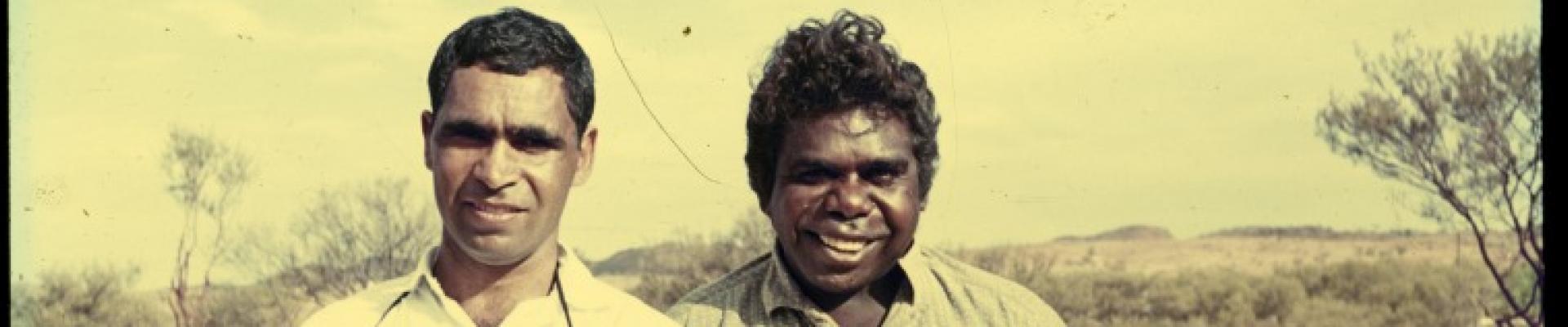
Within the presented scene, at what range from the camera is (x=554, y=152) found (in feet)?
28.1

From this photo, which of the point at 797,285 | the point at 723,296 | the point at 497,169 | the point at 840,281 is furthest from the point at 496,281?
the point at 840,281

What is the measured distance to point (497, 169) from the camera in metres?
8.46

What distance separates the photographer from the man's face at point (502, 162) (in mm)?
8484

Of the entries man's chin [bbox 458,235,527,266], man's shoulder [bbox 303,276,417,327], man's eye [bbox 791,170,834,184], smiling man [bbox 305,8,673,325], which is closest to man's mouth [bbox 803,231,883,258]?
man's eye [bbox 791,170,834,184]

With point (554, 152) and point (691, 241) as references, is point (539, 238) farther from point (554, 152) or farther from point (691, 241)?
point (691, 241)

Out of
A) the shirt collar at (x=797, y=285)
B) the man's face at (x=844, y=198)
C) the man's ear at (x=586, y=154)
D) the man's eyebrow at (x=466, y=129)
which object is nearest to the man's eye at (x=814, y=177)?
the man's face at (x=844, y=198)

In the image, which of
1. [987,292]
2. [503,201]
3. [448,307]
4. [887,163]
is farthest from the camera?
[987,292]

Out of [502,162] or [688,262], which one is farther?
[688,262]

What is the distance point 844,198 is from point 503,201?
53.1 inches

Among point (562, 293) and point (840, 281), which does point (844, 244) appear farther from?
point (562, 293)

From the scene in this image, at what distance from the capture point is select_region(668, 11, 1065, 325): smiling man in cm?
892

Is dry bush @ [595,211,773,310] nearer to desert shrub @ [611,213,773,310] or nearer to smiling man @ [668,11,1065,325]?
desert shrub @ [611,213,773,310]

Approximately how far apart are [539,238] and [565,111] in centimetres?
49

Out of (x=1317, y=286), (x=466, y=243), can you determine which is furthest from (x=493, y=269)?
(x=1317, y=286)
